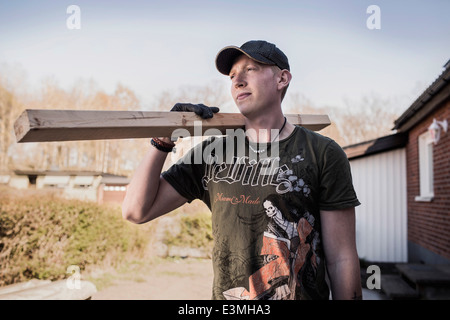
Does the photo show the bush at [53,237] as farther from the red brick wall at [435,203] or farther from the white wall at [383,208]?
the red brick wall at [435,203]

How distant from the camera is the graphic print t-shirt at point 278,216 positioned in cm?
155

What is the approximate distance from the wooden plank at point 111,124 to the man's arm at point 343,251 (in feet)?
2.24

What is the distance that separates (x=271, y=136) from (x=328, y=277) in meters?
0.74

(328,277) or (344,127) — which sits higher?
(344,127)

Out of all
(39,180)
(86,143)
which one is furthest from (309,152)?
(86,143)

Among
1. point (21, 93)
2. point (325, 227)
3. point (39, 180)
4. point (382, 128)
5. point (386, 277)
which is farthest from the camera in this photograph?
point (21, 93)

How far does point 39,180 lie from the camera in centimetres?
2461

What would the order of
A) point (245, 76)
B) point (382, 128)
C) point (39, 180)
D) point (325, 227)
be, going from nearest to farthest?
point (325, 227) → point (245, 76) → point (382, 128) → point (39, 180)

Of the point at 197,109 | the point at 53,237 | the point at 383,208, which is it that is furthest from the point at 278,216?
the point at 383,208

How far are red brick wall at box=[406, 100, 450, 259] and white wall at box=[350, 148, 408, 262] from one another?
1.46 ft

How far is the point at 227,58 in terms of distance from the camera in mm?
1843

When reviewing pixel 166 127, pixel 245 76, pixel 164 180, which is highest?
pixel 245 76

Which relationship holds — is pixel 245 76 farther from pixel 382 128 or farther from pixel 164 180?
pixel 382 128

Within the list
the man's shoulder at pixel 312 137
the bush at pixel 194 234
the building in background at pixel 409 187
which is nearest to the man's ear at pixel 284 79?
the man's shoulder at pixel 312 137
